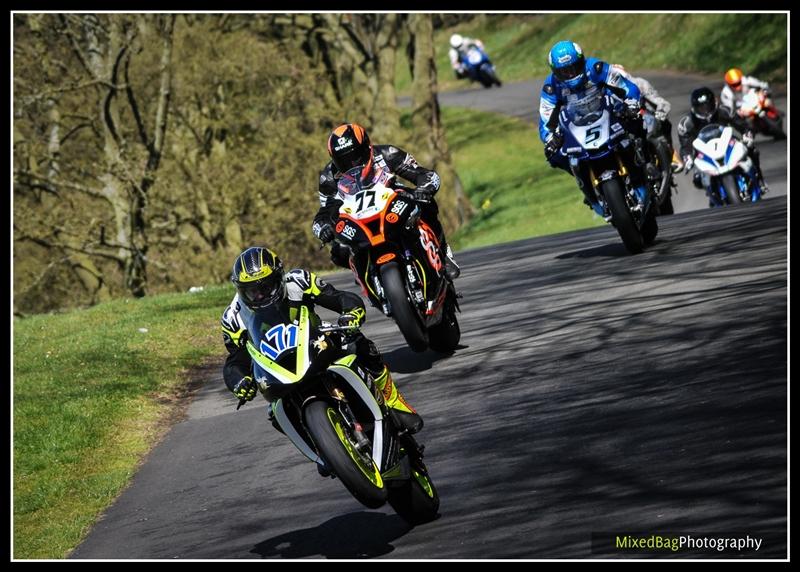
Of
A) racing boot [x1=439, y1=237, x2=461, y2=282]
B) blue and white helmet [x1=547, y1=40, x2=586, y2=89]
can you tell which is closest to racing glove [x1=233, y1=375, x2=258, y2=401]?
racing boot [x1=439, y1=237, x2=461, y2=282]

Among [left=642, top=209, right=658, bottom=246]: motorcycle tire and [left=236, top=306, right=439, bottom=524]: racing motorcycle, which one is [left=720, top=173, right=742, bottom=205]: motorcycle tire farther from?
[left=236, top=306, right=439, bottom=524]: racing motorcycle

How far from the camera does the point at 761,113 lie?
30.5 m

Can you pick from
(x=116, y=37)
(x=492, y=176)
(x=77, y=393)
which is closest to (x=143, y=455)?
(x=77, y=393)

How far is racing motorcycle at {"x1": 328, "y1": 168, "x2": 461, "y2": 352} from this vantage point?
39.2ft

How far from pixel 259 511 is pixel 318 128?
2555 cm

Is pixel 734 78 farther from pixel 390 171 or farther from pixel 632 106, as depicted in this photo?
pixel 390 171

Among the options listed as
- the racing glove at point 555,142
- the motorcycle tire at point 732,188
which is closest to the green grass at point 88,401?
the racing glove at point 555,142

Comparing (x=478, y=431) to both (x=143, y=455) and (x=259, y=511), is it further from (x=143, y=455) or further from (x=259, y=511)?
(x=143, y=455)

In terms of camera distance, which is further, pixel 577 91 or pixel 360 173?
pixel 577 91

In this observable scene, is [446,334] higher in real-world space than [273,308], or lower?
lower

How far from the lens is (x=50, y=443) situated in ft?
43.2

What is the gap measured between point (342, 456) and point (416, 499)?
957 millimetres

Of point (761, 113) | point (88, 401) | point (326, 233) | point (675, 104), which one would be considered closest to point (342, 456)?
point (326, 233)

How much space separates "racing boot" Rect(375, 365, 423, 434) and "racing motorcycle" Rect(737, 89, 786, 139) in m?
21.7
